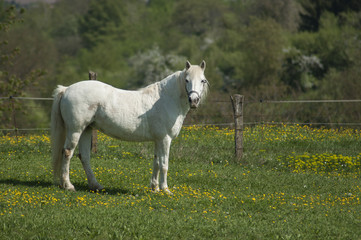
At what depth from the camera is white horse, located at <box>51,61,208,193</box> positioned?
26.1 ft

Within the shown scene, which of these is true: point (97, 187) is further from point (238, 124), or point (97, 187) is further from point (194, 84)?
point (238, 124)

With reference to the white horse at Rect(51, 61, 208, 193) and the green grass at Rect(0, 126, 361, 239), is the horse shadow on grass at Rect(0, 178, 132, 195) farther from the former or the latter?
the white horse at Rect(51, 61, 208, 193)

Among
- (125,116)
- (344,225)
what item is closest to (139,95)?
(125,116)

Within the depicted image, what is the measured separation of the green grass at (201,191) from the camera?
20.7ft

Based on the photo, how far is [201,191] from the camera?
28.5ft

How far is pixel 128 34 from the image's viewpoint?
81750 mm

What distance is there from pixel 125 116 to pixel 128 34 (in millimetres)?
75735

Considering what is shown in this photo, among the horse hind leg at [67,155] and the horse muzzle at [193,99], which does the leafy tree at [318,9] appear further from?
the horse hind leg at [67,155]

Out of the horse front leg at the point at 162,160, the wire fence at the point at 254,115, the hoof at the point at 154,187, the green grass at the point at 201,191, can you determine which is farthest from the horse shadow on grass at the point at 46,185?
the wire fence at the point at 254,115

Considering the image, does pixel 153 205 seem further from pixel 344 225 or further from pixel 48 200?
pixel 344 225

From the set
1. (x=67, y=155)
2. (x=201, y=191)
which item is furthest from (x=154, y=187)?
(x=67, y=155)

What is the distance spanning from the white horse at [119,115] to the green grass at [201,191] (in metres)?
0.55

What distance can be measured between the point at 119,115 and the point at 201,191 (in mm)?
2163

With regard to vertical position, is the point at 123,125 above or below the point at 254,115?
above
